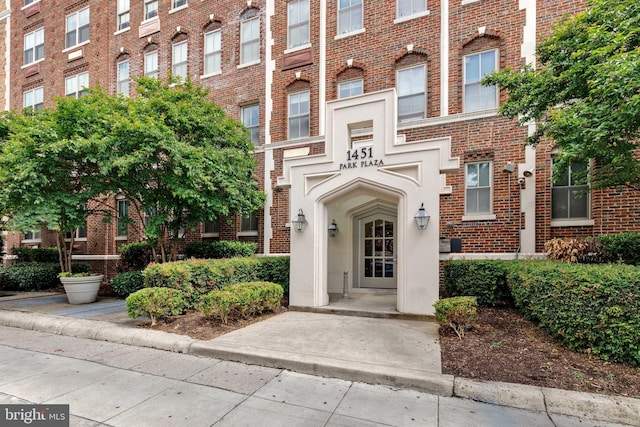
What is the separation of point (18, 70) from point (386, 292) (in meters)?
23.2

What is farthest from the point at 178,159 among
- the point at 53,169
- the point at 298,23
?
the point at 298,23

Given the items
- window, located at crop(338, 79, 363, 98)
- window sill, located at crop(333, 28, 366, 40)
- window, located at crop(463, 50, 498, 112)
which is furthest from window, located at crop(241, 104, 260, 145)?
window, located at crop(463, 50, 498, 112)

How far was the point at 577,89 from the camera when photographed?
6.29m

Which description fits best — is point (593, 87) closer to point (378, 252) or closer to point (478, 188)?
point (478, 188)

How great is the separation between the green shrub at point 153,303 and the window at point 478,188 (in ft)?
27.2

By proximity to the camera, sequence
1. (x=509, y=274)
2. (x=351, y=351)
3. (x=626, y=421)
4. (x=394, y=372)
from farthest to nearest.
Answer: (x=509, y=274) < (x=351, y=351) < (x=394, y=372) < (x=626, y=421)

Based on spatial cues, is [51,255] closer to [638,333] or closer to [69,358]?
[69,358]

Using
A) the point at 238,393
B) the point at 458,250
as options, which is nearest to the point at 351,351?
the point at 238,393

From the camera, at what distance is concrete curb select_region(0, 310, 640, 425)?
3.62 meters

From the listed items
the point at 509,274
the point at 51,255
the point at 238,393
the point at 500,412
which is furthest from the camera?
the point at 51,255

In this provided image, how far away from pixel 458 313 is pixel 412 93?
7525mm

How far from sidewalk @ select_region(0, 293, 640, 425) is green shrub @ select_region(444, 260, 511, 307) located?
5.62 feet

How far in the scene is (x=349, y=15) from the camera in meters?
11.8

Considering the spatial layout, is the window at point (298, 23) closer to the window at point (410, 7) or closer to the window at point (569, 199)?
the window at point (410, 7)
